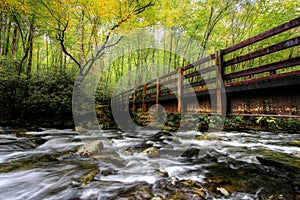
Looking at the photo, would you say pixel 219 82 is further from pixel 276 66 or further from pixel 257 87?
pixel 276 66

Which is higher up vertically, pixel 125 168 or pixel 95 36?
pixel 95 36

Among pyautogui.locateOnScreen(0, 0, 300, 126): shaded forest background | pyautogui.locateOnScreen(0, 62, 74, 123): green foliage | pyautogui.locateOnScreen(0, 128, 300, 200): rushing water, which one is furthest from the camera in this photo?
pyautogui.locateOnScreen(0, 62, 74, 123): green foliage

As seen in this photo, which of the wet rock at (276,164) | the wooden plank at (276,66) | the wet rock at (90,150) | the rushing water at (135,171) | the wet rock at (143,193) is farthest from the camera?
the wet rock at (90,150)

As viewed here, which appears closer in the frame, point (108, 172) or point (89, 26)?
point (108, 172)

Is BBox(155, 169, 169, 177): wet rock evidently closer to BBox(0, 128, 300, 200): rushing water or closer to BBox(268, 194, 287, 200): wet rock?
BBox(0, 128, 300, 200): rushing water

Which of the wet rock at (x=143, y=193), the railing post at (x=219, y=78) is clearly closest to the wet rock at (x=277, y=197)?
the railing post at (x=219, y=78)

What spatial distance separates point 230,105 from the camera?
4668 mm

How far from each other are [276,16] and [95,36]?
36.6 feet

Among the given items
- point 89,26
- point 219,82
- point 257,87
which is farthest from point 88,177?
point 89,26

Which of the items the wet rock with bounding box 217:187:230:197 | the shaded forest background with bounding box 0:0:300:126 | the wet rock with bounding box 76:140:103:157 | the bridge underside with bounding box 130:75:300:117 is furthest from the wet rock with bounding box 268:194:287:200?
the shaded forest background with bounding box 0:0:300:126

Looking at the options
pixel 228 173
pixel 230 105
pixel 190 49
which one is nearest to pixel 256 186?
pixel 228 173

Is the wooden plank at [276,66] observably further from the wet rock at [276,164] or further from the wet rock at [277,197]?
the wet rock at [276,164]

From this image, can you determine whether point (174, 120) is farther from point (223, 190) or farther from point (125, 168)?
point (223, 190)

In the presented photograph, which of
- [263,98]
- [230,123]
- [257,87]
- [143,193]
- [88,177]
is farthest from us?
[230,123]
